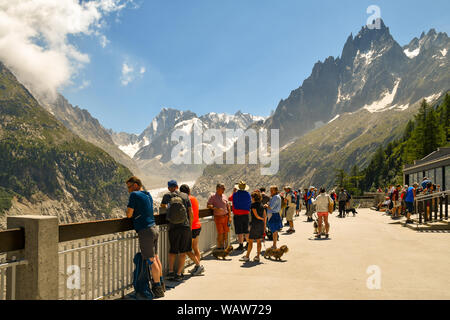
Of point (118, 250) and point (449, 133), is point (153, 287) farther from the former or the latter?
point (449, 133)

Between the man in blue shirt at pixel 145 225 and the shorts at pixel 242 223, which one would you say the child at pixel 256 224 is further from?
the man in blue shirt at pixel 145 225

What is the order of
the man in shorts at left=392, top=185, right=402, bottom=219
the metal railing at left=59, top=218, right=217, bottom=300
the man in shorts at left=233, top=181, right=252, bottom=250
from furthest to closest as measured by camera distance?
the man in shorts at left=392, top=185, right=402, bottom=219
the man in shorts at left=233, top=181, right=252, bottom=250
the metal railing at left=59, top=218, right=217, bottom=300

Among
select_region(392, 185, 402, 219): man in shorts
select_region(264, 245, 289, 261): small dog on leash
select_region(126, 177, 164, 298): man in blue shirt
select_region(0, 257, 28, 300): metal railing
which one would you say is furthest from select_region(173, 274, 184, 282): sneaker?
select_region(392, 185, 402, 219): man in shorts

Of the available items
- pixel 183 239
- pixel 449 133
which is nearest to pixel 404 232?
pixel 183 239

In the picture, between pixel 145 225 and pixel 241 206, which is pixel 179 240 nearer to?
pixel 145 225

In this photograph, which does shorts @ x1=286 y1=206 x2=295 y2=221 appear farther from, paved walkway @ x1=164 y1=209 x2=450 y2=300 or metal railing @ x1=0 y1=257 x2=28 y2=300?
metal railing @ x1=0 y1=257 x2=28 y2=300

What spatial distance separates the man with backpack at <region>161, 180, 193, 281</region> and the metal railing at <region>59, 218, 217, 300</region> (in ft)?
3.13

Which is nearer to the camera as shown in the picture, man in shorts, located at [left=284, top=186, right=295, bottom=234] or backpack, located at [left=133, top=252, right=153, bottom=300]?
backpack, located at [left=133, top=252, right=153, bottom=300]

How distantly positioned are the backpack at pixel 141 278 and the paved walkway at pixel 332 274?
1.45 ft

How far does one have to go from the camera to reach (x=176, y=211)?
770 cm

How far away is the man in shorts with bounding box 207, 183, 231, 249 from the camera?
1105 cm

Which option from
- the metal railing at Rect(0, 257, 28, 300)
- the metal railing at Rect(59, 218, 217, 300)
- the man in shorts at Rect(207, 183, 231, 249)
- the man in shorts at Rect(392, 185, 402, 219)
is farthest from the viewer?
the man in shorts at Rect(392, 185, 402, 219)

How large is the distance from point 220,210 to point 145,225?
471 cm
